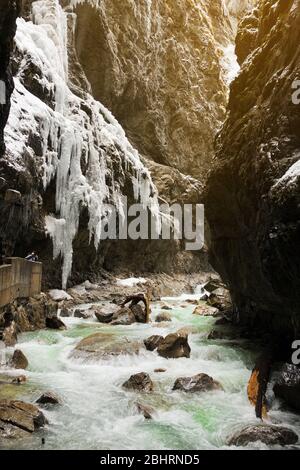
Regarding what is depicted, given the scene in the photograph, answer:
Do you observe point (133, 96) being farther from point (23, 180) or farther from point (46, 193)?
point (23, 180)

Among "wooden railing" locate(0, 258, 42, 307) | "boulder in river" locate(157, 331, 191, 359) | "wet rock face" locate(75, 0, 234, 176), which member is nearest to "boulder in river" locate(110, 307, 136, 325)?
"wooden railing" locate(0, 258, 42, 307)

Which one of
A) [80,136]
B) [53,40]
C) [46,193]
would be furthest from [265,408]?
[53,40]

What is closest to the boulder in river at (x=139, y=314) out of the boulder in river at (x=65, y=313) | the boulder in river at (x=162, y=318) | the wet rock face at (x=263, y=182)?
the boulder in river at (x=162, y=318)

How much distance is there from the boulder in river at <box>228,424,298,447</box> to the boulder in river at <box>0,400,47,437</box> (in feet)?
11.2

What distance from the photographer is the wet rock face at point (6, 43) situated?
8484 mm

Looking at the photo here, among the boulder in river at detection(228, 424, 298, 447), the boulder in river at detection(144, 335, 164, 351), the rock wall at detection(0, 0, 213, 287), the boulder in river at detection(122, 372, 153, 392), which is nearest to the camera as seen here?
the boulder in river at detection(228, 424, 298, 447)

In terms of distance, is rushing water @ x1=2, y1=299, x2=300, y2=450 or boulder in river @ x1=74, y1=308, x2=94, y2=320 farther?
boulder in river @ x1=74, y1=308, x2=94, y2=320

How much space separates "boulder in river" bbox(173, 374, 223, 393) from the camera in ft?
30.4

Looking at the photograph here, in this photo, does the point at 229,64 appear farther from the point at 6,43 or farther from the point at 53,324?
the point at 6,43

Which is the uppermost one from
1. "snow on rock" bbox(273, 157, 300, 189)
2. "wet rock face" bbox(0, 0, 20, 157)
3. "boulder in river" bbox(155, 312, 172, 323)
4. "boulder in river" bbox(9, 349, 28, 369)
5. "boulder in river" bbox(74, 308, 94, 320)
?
"wet rock face" bbox(0, 0, 20, 157)

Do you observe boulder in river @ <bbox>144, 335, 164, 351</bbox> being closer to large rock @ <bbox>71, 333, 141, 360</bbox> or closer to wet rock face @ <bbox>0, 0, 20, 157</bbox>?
large rock @ <bbox>71, 333, 141, 360</bbox>

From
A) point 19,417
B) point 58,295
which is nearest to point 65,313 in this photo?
point 58,295

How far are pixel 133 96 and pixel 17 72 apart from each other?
19776 mm

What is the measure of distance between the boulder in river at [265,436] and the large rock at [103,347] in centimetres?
531
